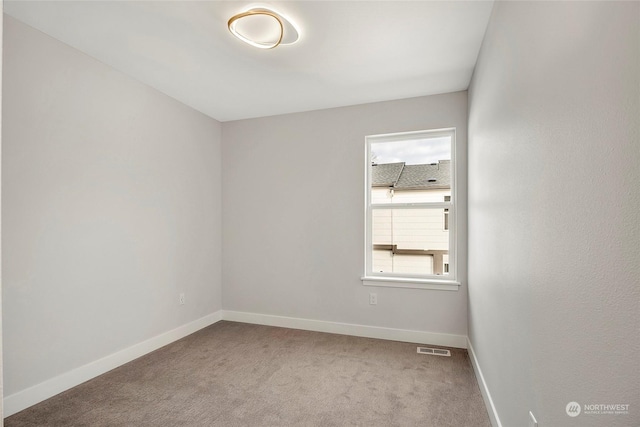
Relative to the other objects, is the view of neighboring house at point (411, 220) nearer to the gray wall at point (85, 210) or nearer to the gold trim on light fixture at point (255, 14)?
the gold trim on light fixture at point (255, 14)

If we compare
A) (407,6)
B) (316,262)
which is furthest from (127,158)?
(407,6)

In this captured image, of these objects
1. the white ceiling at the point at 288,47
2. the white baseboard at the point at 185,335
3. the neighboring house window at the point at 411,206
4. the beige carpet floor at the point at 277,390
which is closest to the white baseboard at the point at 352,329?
the white baseboard at the point at 185,335

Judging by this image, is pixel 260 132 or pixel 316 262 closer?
pixel 316 262

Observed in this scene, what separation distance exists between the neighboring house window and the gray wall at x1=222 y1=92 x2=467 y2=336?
142 millimetres

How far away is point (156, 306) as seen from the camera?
10.7 feet

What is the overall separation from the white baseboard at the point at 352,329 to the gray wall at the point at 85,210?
2.30 feet

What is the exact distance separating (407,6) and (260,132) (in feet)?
8.15

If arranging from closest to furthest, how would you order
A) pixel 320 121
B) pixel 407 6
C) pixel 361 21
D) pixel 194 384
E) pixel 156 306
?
pixel 407 6, pixel 361 21, pixel 194 384, pixel 156 306, pixel 320 121

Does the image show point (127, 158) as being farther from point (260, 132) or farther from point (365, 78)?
point (365, 78)

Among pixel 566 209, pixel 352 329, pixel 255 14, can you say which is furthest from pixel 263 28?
pixel 352 329

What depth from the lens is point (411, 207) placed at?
3574 mm

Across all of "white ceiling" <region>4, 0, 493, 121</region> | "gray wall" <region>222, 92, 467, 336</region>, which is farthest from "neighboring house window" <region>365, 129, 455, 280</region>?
"white ceiling" <region>4, 0, 493, 121</region>

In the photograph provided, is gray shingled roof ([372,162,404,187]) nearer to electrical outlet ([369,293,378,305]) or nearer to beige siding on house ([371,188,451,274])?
beige siding on house ([371,188,451,274])

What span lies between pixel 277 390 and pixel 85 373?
5.04ft
